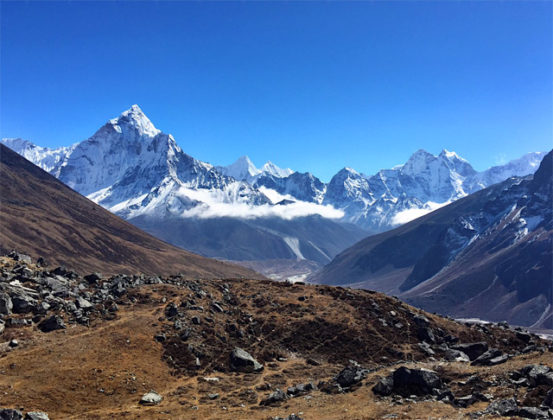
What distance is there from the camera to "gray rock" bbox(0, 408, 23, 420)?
1673 inches

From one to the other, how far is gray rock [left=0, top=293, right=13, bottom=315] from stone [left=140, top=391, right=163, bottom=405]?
97.5 feet

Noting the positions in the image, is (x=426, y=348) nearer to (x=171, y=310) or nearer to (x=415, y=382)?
(x=415, y=382)

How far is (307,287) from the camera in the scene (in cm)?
10738

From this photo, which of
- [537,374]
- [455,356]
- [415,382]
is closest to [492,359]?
[455,356]

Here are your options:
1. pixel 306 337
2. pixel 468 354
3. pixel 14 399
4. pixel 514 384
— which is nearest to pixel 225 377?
pixel 306 337

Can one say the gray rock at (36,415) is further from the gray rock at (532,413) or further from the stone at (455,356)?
the stone at (455,356)

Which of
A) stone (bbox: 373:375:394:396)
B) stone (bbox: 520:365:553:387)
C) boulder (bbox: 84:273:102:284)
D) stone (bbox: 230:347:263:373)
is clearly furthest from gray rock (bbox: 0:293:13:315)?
stone (bbox: 520:365:553:387)

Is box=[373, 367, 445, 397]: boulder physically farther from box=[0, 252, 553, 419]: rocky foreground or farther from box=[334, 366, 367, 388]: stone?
box=[334, 366, 367, 388]: stone

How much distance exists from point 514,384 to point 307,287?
204 ft

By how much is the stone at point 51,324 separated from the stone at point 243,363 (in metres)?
27.8

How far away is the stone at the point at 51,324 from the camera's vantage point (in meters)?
66.4

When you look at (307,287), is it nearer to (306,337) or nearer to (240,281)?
(240,281)

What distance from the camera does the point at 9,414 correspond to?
42.8 metres

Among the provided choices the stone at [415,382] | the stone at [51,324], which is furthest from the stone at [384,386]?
the stone at [51,324]
